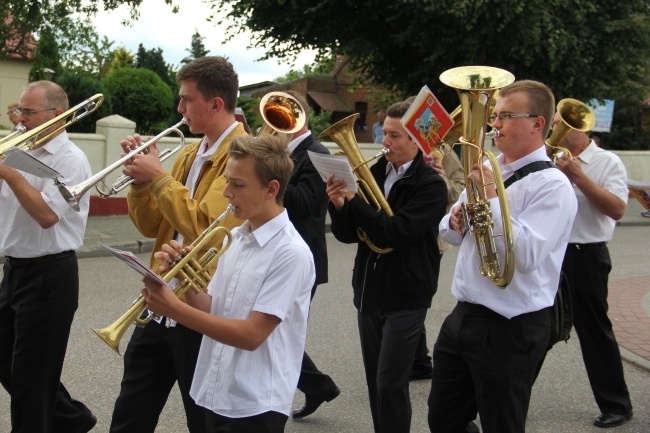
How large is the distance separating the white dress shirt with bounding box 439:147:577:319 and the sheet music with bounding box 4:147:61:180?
5.79 feet

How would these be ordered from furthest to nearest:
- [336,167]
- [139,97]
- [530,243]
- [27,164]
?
1. [139,97]
2. [336,167]
3. [27,164]
4. [530,243]

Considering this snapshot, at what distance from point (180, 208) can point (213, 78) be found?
0.59 m

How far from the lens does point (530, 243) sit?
304 centimetres

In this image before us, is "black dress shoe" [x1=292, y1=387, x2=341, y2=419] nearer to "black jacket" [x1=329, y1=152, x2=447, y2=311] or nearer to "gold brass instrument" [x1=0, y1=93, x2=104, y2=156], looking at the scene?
"black jacket" [x1=329, y1=152, x2=447, y2=311]

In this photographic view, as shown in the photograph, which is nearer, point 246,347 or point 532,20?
point 246,347

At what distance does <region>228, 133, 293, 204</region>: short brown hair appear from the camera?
2.76 metres

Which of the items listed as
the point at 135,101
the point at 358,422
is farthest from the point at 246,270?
the point at 135,101

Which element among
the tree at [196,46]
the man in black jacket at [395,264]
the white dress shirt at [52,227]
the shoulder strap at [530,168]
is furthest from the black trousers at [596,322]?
the tree at [196,46]

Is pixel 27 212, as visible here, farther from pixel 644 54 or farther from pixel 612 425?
pixel 644 54

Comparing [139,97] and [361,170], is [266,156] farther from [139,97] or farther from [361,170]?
[139,97]

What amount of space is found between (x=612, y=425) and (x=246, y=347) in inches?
124

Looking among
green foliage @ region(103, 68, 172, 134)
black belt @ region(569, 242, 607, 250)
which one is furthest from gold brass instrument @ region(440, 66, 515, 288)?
green foliage @ region(103, 68, 172, 134)

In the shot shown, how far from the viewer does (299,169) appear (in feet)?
14.9

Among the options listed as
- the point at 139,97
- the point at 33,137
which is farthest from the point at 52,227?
the point at 139,97
